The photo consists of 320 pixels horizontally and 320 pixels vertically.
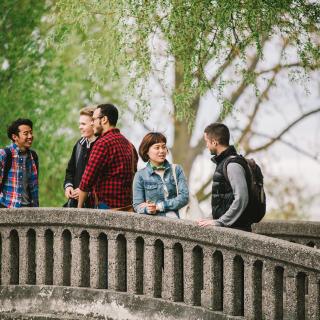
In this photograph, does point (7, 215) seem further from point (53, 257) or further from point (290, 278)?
point (290, 278)

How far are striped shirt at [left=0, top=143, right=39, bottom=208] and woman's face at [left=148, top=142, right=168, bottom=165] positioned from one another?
1.67m

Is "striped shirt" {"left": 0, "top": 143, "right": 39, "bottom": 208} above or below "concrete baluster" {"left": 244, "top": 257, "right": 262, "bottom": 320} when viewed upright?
above

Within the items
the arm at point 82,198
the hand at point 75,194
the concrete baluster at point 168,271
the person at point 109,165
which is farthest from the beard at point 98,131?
the concrete baluster at point 168,271

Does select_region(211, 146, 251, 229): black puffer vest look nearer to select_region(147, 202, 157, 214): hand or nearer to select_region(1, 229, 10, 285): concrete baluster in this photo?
select_region(147, 202, 157, 214): hand

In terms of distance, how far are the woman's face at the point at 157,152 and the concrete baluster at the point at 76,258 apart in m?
1.25

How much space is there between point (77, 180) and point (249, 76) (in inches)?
117

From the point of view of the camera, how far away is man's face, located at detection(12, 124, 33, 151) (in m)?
8.92

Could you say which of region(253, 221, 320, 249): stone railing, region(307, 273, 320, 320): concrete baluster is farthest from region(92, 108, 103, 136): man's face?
region(253, 221, 320, 249): stone railing

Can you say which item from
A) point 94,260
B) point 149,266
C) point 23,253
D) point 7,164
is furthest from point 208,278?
point 7,164

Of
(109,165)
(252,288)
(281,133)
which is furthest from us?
(281,133)

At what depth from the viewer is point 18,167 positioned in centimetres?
892

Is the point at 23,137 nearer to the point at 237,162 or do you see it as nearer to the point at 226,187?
the point at 226,187

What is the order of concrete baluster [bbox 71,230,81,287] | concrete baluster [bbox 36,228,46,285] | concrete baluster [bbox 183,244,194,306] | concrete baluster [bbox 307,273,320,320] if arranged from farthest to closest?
concrete baluster [bbox 36,228,46,285] → concrete baluster [bbox 71,230,81,287] → concrete baluster [bbox 183,244,194,306] → concrete baluster [bbox 307,273,320,320]

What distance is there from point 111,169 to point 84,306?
1.33m
